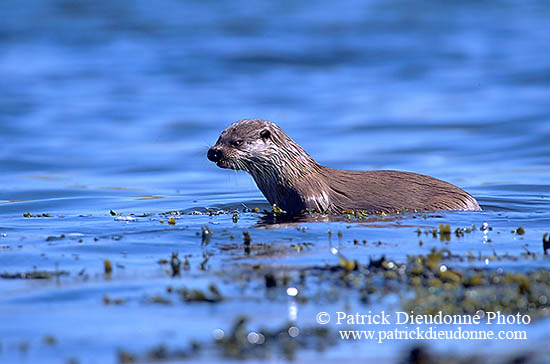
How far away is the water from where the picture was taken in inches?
226

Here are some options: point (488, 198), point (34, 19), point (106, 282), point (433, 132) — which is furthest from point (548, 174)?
point (34, 19)

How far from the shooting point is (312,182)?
9617 mm

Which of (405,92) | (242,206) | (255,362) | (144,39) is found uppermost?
(144,39)

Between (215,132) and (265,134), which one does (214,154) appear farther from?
(215,132)

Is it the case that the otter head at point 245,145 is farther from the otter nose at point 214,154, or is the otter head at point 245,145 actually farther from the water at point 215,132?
the water at point 215,132

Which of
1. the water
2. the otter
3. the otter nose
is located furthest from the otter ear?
the water

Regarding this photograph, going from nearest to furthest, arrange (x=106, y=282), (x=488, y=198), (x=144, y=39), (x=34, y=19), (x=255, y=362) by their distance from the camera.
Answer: (x=255, y=362) < (x=106, y=282) < (x=488, y=198) < (x=144, y=39) < (x=34, y=19)

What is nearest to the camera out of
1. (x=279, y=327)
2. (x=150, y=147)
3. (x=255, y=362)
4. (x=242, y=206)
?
(x=255, y=362)

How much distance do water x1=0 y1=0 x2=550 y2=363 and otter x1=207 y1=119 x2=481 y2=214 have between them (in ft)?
1.29

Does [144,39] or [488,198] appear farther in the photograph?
[144,39]

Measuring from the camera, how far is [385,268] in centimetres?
626

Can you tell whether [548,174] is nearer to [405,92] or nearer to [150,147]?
[150,147]

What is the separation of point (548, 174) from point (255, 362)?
35.8 ft

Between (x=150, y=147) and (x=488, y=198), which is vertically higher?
(x=150, y=147)
